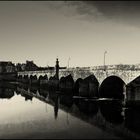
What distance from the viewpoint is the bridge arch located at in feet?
164

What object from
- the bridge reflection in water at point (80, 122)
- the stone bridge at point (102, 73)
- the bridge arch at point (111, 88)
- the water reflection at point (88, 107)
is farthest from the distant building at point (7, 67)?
the bridge reflection in water at point (80, 122)

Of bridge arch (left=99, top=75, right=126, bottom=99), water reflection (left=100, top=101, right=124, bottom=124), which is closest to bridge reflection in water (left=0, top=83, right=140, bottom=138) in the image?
water reflection (left=100, top=101, right=124, bottom=124)

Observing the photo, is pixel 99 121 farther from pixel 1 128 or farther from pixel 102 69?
pixel 102 69

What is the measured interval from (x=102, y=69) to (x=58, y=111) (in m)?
12.9

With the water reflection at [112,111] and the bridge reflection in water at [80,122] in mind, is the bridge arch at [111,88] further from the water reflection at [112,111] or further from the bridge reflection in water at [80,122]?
the bridge reflection in water at [80,122]

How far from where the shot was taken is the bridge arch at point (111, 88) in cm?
4996

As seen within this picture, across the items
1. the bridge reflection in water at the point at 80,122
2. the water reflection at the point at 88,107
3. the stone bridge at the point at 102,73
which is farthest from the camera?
the stone bridge at the point at 102,73

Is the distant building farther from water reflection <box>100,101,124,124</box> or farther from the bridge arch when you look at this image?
water reflection <box>100,101,124,124</box>

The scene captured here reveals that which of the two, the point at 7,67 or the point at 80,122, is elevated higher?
the point at 7,67

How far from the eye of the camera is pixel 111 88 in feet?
168

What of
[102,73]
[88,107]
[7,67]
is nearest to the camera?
[88,107]

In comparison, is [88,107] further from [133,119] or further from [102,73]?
[133,119]

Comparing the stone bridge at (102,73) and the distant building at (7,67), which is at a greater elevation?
the distant building at (7,67)

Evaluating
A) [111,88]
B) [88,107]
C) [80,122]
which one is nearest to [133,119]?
[80,122]
